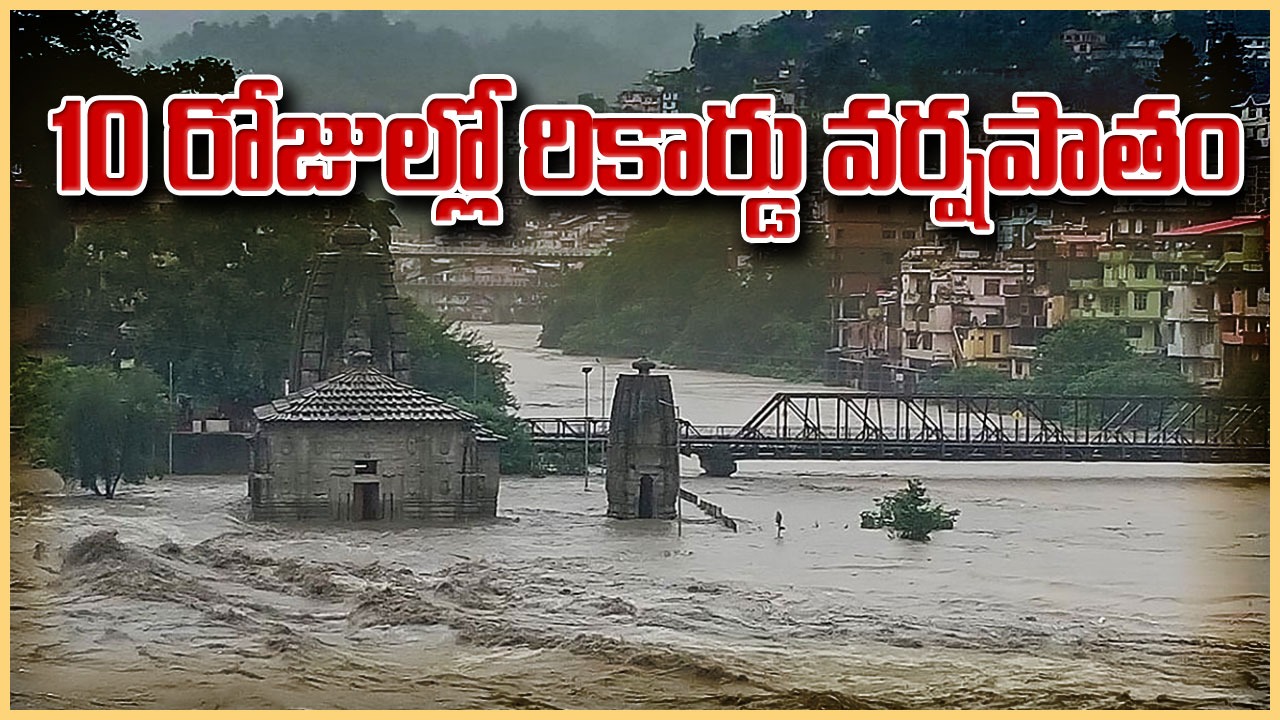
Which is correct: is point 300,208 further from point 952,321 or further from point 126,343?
point 952,321

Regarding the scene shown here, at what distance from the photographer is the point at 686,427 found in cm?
699

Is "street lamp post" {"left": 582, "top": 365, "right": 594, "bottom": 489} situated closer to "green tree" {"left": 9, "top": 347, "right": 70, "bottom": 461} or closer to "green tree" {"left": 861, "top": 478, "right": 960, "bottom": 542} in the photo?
"green tree" {"left": 861, "top": 478, "right": 960, "bottom": 542}

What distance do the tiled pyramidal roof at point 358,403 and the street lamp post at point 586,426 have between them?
0.37m

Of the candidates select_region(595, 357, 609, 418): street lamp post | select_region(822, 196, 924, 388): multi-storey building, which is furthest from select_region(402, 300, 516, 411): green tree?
select_region(822, 196, 924, 388): multi-storey building

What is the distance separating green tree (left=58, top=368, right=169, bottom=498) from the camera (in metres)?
6.89

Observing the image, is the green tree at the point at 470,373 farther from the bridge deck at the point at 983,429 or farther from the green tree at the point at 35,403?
the green tree at the point at 35,403

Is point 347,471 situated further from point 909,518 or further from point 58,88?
point 909,518

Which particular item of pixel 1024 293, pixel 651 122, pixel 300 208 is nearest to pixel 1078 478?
pixel 1024 293

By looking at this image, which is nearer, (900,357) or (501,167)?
(501,167)

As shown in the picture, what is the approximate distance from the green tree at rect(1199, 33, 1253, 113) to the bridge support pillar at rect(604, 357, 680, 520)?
179 cm

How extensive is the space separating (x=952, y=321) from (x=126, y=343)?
246cm

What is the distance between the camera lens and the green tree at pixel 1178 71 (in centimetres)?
683

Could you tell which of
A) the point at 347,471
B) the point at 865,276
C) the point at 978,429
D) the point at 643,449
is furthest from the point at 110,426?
the point at 978,429

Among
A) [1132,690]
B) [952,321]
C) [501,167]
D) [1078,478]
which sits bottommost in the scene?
[1132,690]
